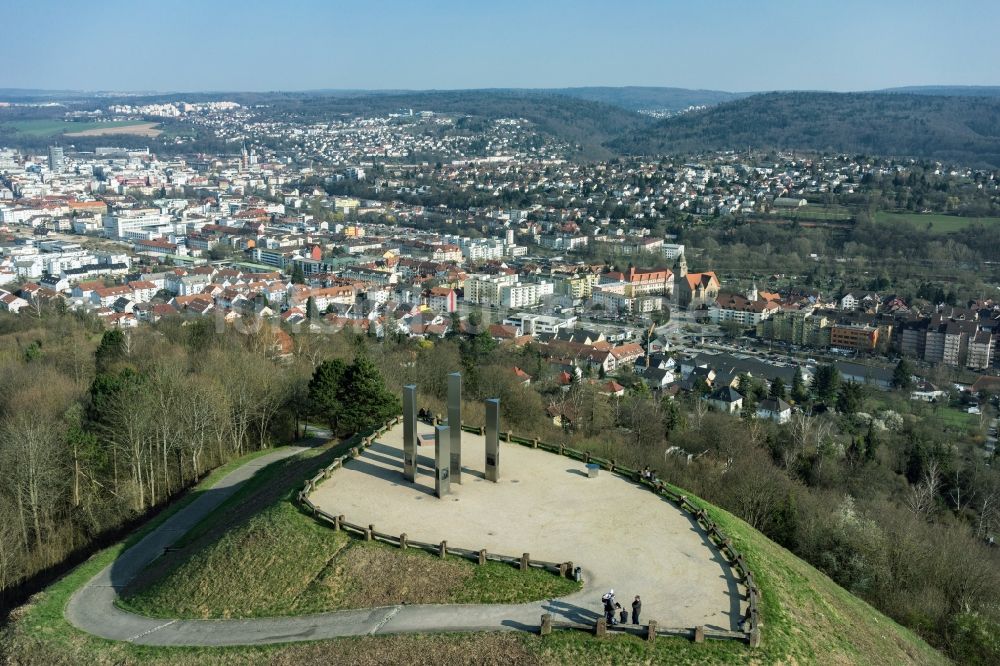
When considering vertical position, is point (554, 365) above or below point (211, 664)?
below

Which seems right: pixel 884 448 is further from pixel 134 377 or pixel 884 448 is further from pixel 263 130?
pixel 263 130

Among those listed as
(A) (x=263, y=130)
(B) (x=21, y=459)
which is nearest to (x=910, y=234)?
(B) (x=21, y=459)

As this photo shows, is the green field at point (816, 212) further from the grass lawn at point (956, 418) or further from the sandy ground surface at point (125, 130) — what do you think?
the sandy ground surface at point (125, 130)

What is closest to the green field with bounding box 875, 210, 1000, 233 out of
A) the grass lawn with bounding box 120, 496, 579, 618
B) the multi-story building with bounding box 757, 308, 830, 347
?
the multi-story building with bounding box 757, 308, 830, 347

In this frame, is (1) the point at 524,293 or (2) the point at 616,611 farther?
(1) the point at 524,293

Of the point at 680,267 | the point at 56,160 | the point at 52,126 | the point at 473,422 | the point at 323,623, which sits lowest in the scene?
the point at 680,267

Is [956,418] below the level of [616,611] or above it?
below

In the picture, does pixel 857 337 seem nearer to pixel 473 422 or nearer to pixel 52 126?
pixel 473 422

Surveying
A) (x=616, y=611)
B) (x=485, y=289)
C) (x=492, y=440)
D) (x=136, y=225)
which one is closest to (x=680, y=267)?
(x=485, y=289)
